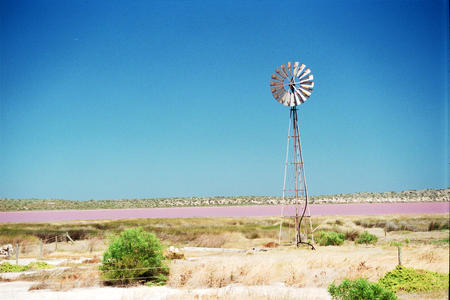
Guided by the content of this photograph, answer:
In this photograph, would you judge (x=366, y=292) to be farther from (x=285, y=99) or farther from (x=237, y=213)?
(x=237, y=213)

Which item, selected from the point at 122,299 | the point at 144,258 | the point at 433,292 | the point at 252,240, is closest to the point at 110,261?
the point at 144,258

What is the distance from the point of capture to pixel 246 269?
Answer: 1305cm

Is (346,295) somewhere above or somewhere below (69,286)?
above

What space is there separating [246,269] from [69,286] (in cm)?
509

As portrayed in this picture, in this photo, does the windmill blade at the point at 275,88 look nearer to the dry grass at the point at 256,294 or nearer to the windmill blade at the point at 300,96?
the windmill blade at the point at 300,96

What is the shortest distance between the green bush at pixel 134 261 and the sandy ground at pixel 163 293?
0.69m

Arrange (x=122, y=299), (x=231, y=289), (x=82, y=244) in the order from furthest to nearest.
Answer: (x=82, y=244)
(x=231, y=289)
(x=122, y=299)

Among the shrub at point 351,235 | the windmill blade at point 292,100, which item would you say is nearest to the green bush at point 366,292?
the windmill blade at point 292,100

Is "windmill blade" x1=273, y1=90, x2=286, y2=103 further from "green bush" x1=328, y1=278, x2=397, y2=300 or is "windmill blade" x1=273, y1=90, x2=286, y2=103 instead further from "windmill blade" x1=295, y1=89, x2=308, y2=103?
"green bush" x1=328, y1=278, x2=397, y2=300

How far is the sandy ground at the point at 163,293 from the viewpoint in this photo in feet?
33.1

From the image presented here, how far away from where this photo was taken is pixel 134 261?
1304cm

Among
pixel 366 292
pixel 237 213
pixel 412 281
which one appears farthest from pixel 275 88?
pixel 237 213

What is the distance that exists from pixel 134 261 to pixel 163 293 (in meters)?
2.23

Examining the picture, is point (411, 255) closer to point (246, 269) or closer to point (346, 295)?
point (246, 269)
